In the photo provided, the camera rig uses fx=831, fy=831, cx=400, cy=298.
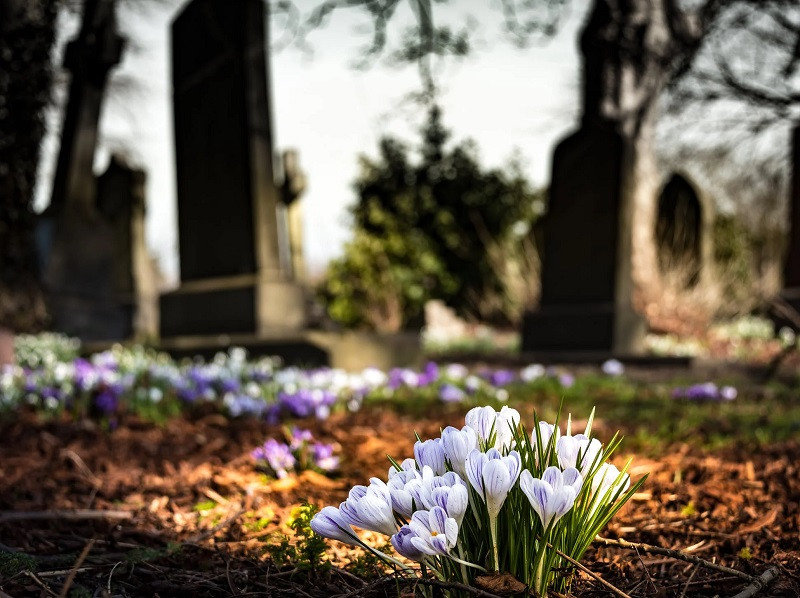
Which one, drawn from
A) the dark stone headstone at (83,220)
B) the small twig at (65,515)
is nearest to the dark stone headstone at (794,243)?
the dark stone headstone at (83,220)

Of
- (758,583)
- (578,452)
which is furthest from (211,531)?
(758,583)

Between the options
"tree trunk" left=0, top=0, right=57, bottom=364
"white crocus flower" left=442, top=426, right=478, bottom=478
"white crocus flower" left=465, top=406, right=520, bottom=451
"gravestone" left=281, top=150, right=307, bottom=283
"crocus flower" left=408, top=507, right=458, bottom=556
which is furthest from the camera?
"gravestone" left=281, top=150, right=307, bottom=283

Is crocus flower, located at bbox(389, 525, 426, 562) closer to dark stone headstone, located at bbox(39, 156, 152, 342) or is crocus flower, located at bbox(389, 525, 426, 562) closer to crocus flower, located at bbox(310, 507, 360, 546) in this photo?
crocus flower, located at bbox(310, 507, 360, 546)

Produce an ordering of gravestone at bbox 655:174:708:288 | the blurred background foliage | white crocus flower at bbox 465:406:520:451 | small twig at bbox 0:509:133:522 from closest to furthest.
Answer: white crocus flower at bbox 465:406:520:451 → small twig at bbox 0:509:133:522 → gravestone at bbox 655:174:708:288 → the blurred background foliage

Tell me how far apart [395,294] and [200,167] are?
8.63m

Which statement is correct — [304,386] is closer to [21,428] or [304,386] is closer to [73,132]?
[21,428]

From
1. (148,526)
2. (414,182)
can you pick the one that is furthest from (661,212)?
(148,526)

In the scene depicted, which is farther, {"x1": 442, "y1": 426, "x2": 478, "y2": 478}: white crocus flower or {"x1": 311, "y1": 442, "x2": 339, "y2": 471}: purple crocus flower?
{"x1": 311, "y1": 442, "x2": 339, "y2": 471}: purple crocus flower

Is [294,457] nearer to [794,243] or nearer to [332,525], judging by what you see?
[332,525]

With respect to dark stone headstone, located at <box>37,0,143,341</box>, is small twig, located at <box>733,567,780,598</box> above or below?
below

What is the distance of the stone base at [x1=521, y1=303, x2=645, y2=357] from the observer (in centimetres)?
Answer: 1082

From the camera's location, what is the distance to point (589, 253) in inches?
428

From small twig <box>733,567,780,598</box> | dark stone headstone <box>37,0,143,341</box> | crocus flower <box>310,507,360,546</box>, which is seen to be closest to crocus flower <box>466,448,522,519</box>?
crocus flower <box>310,507,360,546</box>

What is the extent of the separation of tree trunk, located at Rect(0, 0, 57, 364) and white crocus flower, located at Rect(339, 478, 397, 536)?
9.12 meters
